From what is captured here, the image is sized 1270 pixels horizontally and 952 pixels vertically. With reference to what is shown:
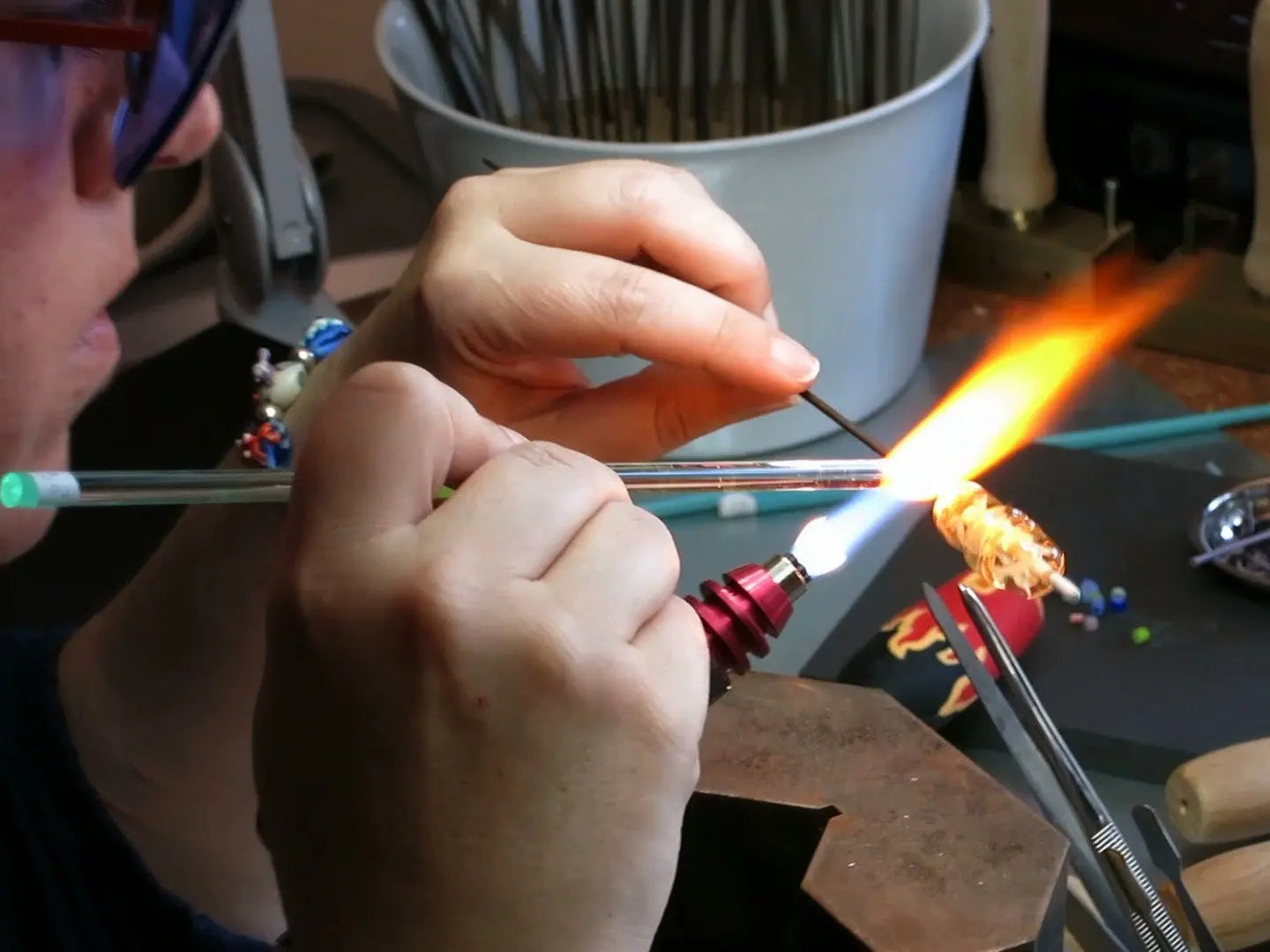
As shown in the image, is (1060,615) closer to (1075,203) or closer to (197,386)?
(1075,203)

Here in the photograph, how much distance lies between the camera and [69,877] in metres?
0.65

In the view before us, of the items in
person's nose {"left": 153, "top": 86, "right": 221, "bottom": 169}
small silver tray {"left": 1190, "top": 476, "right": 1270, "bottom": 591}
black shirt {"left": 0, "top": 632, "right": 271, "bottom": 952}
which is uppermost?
person's nose {"left": 153, "top": 86, "right": 221, "bottom": 169}

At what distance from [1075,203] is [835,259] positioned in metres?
0.36

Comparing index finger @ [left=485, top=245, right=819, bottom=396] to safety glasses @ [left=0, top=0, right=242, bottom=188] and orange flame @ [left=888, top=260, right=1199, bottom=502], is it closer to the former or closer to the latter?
safety glasses @ [left=0, top=0, right=242, bottom=188]

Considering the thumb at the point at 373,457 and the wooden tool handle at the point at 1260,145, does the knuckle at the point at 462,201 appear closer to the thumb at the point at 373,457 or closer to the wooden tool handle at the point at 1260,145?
the thumb at the point at 373,457

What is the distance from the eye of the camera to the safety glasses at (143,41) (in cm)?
48

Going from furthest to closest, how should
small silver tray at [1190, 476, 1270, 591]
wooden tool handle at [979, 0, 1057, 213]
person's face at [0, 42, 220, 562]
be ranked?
1. wooden tool handle at [979, 0, 1057, 213]
2. small silver tray at [1190, 476, 1270, 591]
3. person's face at [0, 42, 220, 562]

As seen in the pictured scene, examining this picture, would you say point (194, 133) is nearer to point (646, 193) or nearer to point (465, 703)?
point (646, 193)

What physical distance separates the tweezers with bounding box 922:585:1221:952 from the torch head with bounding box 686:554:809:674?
0.13 m

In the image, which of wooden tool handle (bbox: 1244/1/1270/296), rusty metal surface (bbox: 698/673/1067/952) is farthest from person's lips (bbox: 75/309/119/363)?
wooden tool handle (bbox: 1244/1/1270/296)

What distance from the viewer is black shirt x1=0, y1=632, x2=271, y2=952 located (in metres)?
0.64

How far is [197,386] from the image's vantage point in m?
1.07

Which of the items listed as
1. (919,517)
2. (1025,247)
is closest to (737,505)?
(919,517)

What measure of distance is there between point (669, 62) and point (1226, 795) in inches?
22.1
